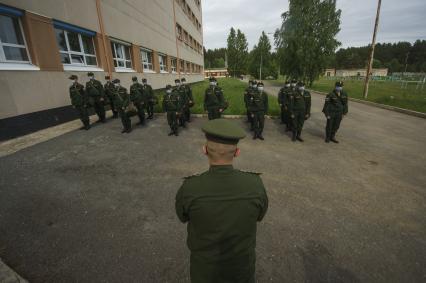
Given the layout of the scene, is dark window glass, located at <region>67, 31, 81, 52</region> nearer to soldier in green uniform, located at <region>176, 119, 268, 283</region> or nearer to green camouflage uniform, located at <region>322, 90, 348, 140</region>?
green camouflage uniform, located at <region>322, 90, 348, 140</region>

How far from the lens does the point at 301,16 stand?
91.1 ft

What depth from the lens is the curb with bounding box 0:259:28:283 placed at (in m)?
2.15

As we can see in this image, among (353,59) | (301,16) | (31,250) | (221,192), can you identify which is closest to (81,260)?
(31,250)

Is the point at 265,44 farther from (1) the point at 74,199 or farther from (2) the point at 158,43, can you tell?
(1) the point at 74,199

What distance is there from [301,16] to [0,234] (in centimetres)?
3336

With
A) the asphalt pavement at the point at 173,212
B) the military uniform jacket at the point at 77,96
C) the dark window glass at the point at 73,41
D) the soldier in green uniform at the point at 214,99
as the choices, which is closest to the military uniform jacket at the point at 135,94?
the military uniform jacket at the point at 77,96

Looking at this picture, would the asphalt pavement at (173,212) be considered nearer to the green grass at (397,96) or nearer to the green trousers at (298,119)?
the green trousers at (298,119)

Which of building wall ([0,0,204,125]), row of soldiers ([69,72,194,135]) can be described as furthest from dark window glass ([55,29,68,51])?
row of soldiers ([69,72,194,135])

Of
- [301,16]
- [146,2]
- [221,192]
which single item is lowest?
[221,192]

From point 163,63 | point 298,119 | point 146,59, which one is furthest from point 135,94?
point 163,63

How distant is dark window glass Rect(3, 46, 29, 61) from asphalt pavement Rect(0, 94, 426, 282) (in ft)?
9.70

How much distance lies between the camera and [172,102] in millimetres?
7277

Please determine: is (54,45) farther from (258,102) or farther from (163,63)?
(163,63)

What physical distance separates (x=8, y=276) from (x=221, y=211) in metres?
2.47
